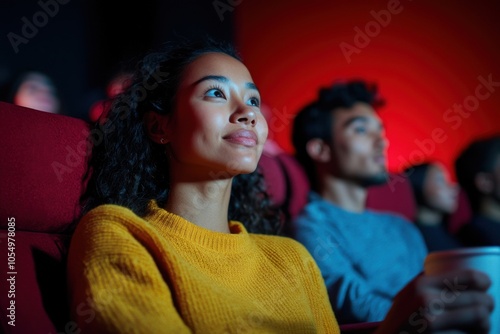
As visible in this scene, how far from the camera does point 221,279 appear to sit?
2.78 feet

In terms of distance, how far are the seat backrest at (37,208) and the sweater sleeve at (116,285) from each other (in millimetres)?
47

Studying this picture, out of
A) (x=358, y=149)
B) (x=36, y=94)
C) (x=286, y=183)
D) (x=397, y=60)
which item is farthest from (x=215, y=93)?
(x=397, y=60)

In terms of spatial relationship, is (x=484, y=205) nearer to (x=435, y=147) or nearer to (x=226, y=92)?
(x=435, y=147)

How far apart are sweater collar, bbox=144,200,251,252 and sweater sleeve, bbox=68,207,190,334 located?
11 centimetres

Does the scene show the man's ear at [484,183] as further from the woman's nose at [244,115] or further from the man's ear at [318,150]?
the woman's nose at [244,115]

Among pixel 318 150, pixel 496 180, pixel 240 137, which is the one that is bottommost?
pixel 496 180

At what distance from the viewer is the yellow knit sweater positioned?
68 cm

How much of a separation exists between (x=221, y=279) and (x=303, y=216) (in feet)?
2.46

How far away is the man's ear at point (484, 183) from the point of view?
7.48 ft

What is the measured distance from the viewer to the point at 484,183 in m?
2.29

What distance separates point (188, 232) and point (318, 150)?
0.96 meters

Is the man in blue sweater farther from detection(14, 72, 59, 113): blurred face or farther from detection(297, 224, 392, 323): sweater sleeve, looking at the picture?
detection(14, 72, 59, 113): blurred face

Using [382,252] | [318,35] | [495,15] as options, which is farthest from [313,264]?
[495,15]

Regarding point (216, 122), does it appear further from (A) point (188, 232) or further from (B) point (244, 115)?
(A) point (188, 232)
